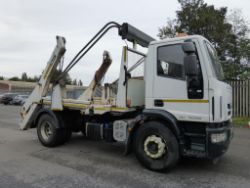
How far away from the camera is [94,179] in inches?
183

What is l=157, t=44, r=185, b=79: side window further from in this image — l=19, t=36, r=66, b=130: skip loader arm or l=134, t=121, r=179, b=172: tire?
l=19, t=36, r=66, b=130: skip loader arm

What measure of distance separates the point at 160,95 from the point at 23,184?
2.96 metres

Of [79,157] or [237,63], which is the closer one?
[79,157]

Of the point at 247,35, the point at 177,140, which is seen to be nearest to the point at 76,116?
the point at 177,140

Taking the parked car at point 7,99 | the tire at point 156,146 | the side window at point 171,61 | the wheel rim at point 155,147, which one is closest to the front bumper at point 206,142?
the tire at point 156,146

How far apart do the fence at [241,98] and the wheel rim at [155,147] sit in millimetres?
10332

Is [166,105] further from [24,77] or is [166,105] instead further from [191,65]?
[24,77]

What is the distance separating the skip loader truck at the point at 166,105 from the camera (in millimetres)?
4594

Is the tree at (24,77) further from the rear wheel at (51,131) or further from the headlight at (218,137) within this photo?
the headlight at (218,137)

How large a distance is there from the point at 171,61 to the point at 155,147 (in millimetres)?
1714

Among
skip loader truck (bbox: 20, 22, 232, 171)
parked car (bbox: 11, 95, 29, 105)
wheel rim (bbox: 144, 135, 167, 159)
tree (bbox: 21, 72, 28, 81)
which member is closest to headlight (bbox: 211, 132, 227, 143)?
skip loader truck (bbox: 20, 22, 232, 171)

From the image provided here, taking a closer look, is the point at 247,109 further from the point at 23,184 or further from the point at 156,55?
the point at 23,184

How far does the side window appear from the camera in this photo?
16.2 ft

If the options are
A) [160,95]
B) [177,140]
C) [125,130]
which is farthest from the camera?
[125,130]
